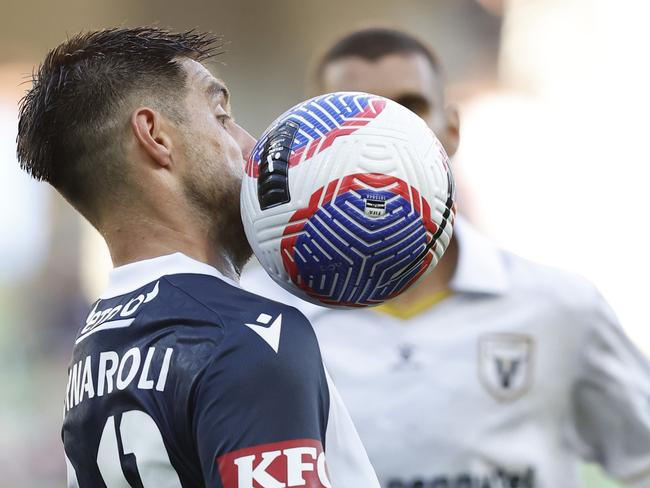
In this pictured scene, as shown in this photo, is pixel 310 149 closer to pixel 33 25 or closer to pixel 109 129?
pixel 109 129

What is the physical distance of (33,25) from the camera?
1311 cm

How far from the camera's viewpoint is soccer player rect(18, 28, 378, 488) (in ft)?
6.47

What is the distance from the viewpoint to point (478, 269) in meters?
4.04

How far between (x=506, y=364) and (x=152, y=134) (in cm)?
194

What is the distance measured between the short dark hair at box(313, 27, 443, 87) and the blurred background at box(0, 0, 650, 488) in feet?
22.9

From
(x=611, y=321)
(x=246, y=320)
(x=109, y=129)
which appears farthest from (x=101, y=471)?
(x=611, y=321)

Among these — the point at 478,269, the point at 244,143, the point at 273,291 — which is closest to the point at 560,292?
the point at 478,269

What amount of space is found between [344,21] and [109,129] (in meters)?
11.4

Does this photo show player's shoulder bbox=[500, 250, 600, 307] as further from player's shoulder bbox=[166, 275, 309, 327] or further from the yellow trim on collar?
player's shoulder bbox=[166, 275, 309, 327]

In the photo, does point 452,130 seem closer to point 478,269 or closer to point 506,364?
point 478,269

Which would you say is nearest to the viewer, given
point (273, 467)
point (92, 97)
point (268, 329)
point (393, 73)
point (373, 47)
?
point (273, 467)

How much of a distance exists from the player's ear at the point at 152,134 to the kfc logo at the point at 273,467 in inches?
29.0

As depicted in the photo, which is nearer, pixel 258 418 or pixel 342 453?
pixel 258 418

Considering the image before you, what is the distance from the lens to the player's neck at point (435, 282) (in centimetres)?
402
